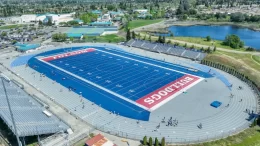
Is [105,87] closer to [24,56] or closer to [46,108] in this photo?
[46,108]

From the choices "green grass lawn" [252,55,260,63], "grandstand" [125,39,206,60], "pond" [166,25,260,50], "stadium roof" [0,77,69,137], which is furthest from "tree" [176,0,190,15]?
"stadium roof" [0,77,69,137]

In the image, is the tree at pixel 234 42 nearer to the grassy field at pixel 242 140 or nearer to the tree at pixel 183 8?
the grassy field at pixel 242 140

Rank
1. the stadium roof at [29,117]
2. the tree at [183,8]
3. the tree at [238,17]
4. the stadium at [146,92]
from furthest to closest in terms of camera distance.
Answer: the tree at [183,8] < the tree at [238,17] < the stadium at [146,92] < the stadium roof at [29,117]

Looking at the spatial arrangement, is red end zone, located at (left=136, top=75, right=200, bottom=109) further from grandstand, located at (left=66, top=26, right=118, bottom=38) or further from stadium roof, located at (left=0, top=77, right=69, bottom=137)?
grandstand, located at (left=66, top=26, right=118, bottom=38)

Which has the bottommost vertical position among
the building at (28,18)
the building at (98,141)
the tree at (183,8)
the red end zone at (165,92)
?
the building at (98,141)

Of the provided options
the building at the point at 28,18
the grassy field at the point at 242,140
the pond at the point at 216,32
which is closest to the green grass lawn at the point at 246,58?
the grassy field at the point at 242,140

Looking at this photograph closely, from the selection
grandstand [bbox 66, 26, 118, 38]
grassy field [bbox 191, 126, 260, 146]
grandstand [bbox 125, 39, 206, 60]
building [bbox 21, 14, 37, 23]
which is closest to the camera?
grassy field [bbox 191, 126, 260, 146]

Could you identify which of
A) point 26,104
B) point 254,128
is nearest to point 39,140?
point 26,104
